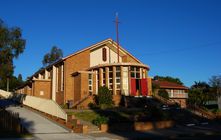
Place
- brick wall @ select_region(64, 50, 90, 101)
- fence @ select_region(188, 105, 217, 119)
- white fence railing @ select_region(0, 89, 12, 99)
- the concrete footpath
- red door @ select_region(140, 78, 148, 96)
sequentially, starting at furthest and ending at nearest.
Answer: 1. white fence railing @ select_region(0, 89, 12, 99)
2. brick wall @ select_region(64, 50, 90, 101)
3. red door @ select_region(140, 78, 148, 96)
4. fence @ select_region(188, 105, 217, 119)
5. the concrete footpath

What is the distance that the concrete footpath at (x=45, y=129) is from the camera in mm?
19719

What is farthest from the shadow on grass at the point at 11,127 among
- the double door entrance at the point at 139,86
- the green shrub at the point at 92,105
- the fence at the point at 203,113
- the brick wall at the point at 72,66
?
the fence at the point at 203,113

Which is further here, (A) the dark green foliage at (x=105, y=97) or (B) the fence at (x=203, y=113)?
(A) the dark green foliage at (x=105, y=97)

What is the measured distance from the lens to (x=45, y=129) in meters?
22.2

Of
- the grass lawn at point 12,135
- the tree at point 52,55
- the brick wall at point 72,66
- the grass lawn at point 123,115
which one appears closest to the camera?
the grass lawn at point 12,135

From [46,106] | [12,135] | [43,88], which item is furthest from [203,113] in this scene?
[43,88]

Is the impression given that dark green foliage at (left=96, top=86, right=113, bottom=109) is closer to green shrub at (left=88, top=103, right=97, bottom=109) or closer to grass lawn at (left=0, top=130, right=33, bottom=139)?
green shrub at (left=88, top=103, right=97, bottom=109)

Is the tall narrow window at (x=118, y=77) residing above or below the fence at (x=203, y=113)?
above

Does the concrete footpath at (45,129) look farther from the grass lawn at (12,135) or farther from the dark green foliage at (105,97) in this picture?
the dark green foliage at (105,97)

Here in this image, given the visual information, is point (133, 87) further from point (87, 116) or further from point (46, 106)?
point (46, 106)

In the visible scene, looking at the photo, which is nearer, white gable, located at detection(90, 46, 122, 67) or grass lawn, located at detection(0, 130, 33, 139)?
grass lawn, located at detection(0, 130, 33, 139)

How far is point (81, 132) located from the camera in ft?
72.3

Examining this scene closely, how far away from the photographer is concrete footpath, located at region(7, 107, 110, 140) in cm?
1972

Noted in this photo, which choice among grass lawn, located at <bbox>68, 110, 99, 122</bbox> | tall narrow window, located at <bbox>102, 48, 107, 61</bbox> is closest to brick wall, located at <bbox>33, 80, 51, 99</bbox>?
tall narrow window, located at <bbox>102, 48, 107, 61</bbox>
